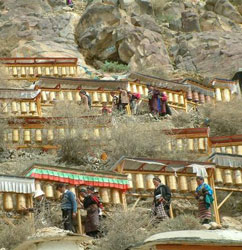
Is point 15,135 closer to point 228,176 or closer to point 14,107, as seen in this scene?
point 14,107

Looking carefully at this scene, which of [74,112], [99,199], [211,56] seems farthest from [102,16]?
[99,199]

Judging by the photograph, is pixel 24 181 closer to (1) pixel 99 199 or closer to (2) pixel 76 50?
(1) pixel 99 199

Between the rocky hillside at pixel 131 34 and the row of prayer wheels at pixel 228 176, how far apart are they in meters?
18.3

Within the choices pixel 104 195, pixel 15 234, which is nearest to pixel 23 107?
pixel 104 195

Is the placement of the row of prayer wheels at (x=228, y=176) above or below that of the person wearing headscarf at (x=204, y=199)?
above

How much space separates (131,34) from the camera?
1802 inches

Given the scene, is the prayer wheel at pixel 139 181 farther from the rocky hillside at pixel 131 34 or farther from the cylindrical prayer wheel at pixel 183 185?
the rocky hillside at pixel 131 34

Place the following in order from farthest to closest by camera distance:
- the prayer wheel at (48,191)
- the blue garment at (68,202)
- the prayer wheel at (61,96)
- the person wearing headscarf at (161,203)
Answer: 1. the prayer wheel at (61,96)
2. the prayer wheel at (48,191)
3. the person wearing headscarf at (161,203)
4. the blue garment at (68,202)

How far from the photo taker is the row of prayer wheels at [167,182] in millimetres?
22766

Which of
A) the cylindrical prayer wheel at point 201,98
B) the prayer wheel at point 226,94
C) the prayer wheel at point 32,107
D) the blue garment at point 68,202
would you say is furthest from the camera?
the prayer wheel at point 226,94

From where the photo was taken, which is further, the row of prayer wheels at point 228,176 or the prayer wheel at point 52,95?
the prayer wheel at point 52,95

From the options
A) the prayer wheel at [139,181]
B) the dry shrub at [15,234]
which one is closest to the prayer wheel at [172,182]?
the prayer wheel at [139,181]

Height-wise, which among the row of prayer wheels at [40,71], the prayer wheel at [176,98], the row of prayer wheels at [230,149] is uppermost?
the row of prayer wheels at [40,71]

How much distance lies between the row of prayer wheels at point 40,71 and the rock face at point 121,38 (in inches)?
190
